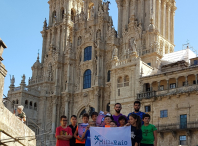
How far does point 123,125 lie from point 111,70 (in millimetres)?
27397

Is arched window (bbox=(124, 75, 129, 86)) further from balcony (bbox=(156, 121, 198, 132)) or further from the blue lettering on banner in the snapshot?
the blue lettering on banner

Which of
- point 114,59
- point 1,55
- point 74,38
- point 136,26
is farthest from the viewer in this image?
point 74,38

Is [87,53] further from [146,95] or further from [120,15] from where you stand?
[146,95]

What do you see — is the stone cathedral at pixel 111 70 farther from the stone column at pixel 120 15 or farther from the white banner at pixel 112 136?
the white banner at pixel 112 136

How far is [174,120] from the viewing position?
3238 cm

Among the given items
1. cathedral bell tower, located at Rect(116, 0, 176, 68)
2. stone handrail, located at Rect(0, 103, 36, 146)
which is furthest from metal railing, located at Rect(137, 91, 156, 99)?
stone handrail, located at Rect(0, 103, 36, 146)

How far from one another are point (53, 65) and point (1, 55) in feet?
134

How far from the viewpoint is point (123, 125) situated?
11719mm

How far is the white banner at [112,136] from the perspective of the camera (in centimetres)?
1116

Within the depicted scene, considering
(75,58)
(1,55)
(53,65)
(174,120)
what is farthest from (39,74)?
(1,55)

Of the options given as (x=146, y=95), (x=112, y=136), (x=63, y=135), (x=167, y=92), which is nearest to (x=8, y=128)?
(x=63, y=135)

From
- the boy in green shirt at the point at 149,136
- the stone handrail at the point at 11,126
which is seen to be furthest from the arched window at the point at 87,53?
the boy in green shirt at the point at 149,136

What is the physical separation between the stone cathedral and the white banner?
20895 mm

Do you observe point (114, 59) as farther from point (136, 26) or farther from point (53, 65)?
point (53, 65)
